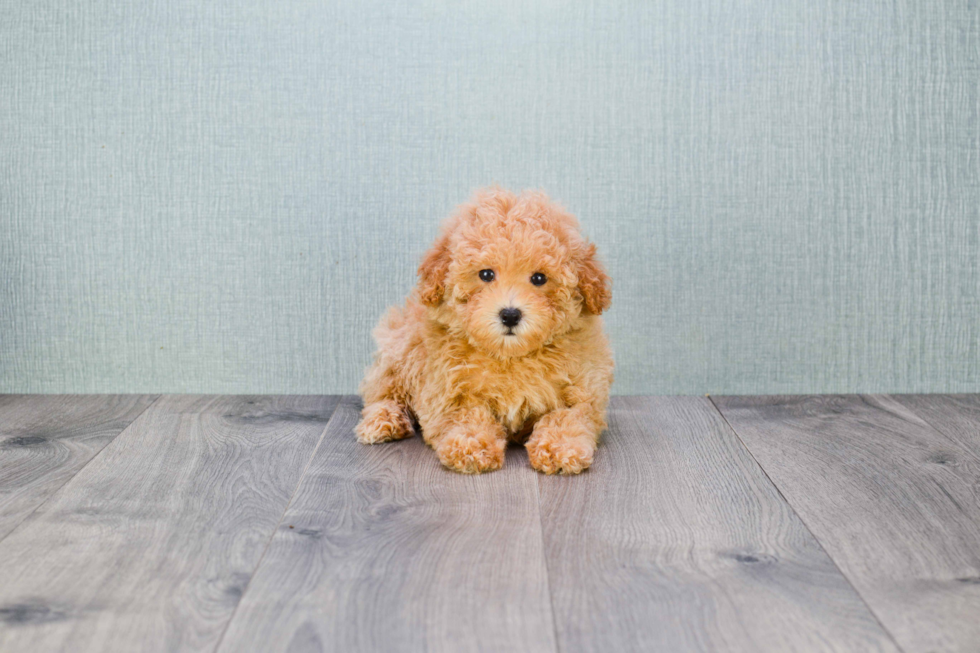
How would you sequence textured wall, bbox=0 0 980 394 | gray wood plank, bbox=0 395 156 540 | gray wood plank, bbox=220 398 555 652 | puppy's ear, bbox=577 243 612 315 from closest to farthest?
1. gray wood plank, bbox=220 398 555 652
2. gray wood plank, bbox=0 395 156 540
3. puppy's ear, bbox=577 243 612 315
4. textured wall, bbox=0 0 980 394

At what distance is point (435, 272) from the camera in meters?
1.64

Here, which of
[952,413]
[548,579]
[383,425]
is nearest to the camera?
[548,579]

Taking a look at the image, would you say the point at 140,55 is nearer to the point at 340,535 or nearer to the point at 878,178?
the point at 340,535

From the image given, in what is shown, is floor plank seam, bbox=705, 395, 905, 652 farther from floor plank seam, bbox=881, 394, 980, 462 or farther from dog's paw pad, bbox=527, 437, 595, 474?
floor plank seam, bbox=881, 394, 980, 462

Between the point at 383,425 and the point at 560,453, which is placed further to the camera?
the point at 383,425

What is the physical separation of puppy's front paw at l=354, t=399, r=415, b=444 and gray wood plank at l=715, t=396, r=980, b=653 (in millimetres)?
736

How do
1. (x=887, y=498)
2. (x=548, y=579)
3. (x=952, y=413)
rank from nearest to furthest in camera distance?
(x=548, y=579) < (x=887, y=498) < (x=952, y=413)

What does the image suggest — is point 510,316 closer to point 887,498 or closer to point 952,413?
point 887,498

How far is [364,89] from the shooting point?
6.91 feet

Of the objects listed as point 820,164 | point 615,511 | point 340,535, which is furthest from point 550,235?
point 820,164

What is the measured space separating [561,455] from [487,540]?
32cm

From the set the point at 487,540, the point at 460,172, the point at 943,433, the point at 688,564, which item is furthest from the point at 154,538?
the point at 943,433

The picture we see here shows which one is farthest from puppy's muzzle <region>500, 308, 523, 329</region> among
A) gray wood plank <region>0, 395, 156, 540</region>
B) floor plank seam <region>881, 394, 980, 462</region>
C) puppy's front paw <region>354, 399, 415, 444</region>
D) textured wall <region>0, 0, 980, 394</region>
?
floor plank seam <region>881, 394, 980, 462</region>

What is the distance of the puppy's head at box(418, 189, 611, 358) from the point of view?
157cm
